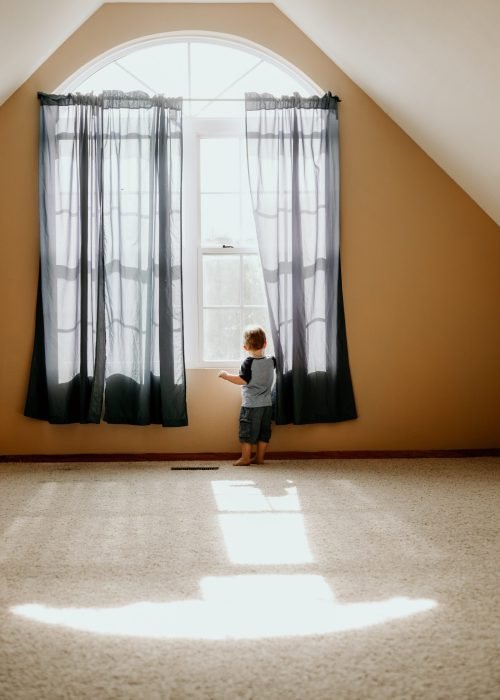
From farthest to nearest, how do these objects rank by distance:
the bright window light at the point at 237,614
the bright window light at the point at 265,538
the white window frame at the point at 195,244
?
1. the white window frame at the point at 195,244
2. the bright window light at the point at 265,538
3. the bright window light at the point at 237,614

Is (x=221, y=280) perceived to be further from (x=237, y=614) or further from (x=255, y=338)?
(x=237, y=614)

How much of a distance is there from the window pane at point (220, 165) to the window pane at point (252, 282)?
0.49 meters

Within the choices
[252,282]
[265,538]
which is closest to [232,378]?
[252,282]

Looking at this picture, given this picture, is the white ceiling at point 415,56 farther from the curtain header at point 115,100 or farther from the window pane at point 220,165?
the window pane at point 220,165

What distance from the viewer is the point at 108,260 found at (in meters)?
4.87

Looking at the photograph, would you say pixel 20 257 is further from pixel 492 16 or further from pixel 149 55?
pixel 492 16

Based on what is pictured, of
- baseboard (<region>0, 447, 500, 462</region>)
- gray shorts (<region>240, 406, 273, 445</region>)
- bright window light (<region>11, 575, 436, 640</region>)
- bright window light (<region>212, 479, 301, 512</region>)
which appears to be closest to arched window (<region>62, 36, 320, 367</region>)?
gray shorts (<region>240, 406, 273, 445</region>)

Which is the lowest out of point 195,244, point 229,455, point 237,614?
point 237,614

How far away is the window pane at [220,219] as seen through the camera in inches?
200

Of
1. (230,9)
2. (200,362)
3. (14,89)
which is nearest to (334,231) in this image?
(200,362)

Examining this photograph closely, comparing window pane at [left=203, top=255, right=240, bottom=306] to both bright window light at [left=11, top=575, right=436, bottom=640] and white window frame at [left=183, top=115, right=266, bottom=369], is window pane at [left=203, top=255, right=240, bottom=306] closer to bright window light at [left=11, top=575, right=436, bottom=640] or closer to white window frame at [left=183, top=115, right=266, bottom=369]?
white window frame at [left=183, top=115, right=266, bottom=369]

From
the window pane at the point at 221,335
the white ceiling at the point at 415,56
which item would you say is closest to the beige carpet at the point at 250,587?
the window pane at the point at 221,335

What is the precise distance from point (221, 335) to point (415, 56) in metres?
2.12

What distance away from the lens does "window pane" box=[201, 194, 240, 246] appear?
5078 millimetres
